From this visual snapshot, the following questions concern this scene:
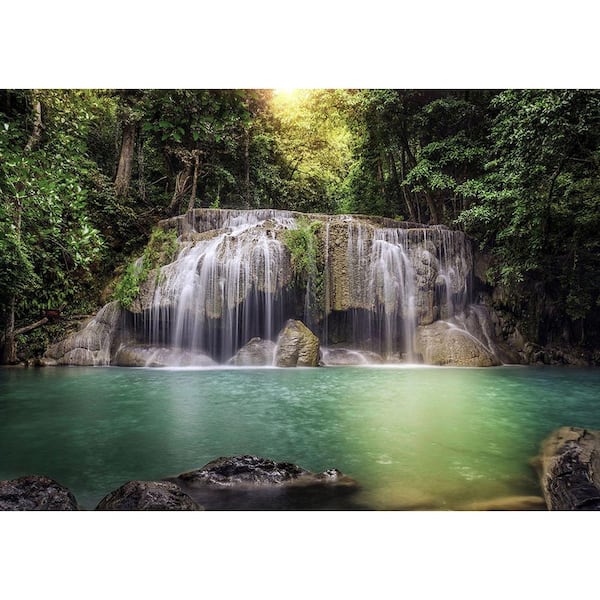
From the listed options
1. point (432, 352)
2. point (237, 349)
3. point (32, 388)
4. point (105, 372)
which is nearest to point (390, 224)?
point (432, 352)

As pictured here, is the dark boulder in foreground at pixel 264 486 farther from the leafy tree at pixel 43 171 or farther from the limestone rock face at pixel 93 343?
the limestone rock face at pixel 93 343

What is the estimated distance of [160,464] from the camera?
3.34 meters

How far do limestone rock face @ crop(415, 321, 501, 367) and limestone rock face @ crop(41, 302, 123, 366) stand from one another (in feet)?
19.3

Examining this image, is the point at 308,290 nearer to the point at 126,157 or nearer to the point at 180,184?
the point at 180,184

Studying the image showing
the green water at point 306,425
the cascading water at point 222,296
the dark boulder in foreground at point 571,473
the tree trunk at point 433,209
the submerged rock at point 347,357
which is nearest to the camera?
the dark boulder in foreground at point 571,473

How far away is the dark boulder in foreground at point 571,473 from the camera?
2.52m

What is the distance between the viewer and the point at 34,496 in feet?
8.19

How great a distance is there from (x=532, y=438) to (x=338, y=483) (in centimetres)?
214

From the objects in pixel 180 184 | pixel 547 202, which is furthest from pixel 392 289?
pixel 180 184

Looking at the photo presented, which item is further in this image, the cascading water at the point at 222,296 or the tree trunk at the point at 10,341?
the cascading water at the point at 222,296

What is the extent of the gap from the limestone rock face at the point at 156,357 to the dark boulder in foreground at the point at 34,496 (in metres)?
5.72

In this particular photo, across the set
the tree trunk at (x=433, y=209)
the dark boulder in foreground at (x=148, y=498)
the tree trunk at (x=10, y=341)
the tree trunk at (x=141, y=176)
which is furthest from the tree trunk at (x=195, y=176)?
the dark boulder in foreground at (x=148, y=498)

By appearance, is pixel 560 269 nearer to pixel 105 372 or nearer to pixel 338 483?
pixel 338 483

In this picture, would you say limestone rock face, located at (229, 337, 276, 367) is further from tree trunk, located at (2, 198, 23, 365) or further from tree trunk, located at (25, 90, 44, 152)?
tree trunk, located at (25, 90, 44, 152)
